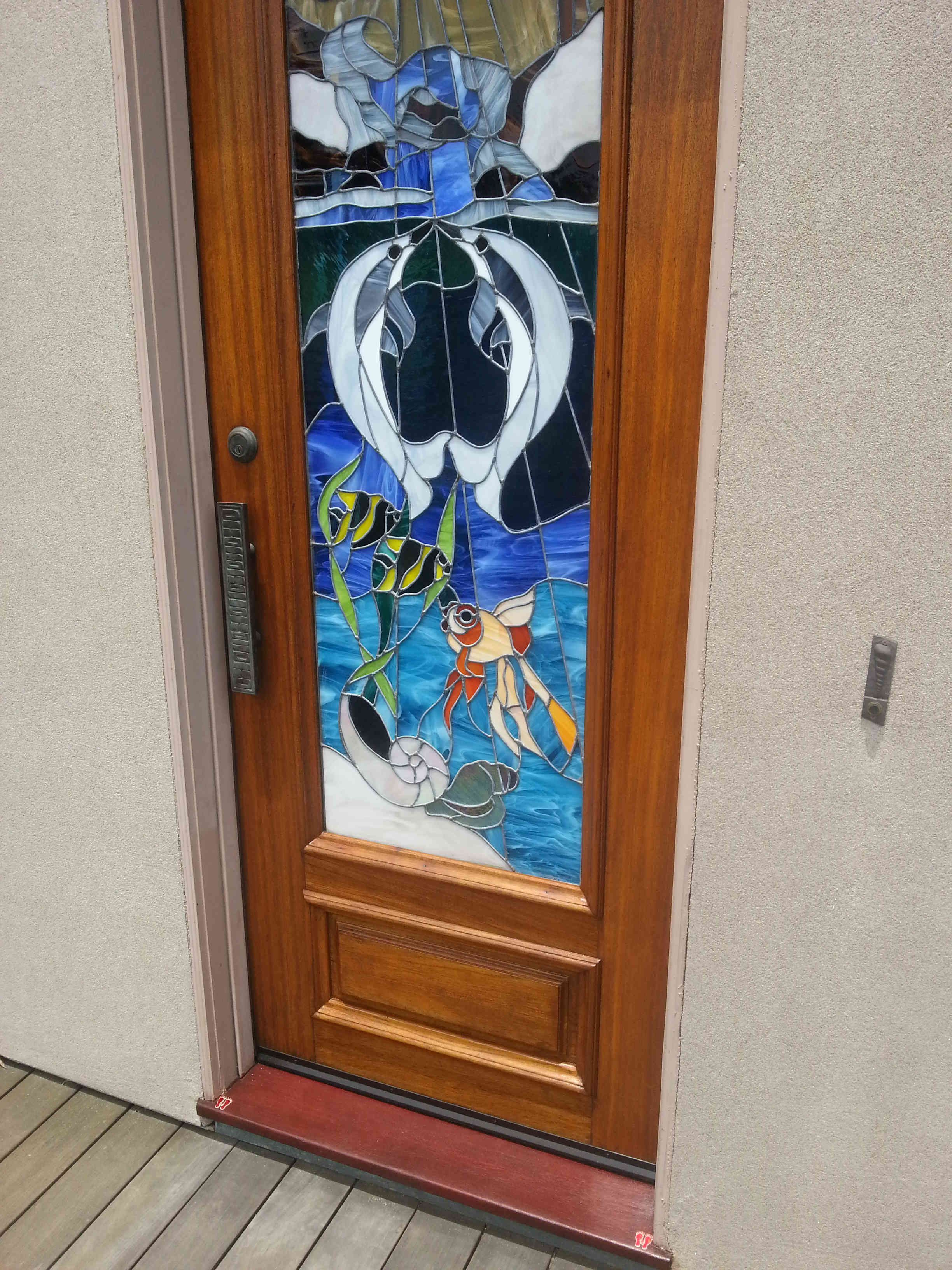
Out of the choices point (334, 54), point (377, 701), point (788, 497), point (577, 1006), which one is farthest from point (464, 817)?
point (334, 54)

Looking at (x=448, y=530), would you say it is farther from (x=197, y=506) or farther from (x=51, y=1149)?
(x=51, y=1149)

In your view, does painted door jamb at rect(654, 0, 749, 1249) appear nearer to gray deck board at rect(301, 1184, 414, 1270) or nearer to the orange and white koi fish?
the orange and white koi fish

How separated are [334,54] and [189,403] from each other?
561mm

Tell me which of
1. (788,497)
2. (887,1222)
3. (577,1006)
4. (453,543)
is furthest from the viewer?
(577,1006)

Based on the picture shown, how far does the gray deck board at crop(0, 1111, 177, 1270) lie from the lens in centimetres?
162

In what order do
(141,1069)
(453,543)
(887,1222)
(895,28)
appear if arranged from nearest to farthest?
(895,28) < (887,1222) < (453,543) < (141,1069)

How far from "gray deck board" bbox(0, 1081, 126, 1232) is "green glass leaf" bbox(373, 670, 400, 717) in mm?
1018

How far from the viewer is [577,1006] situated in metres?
1.64

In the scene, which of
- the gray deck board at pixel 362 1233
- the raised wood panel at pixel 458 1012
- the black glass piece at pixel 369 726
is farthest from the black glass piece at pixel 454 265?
the gray deck board at pixel 362 1233

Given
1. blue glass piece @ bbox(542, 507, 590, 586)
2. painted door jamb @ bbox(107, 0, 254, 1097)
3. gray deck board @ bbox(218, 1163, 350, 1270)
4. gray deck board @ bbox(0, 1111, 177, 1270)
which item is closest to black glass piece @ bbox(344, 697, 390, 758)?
painted door jamb @ bbox(107, 0, 254, 1097)

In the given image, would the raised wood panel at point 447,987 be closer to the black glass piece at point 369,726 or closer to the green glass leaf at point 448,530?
the black glass piece at point 369,726

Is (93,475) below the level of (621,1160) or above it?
above

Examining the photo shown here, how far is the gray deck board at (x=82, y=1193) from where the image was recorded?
162cm

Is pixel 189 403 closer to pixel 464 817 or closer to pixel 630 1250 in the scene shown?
pixel 464 817
